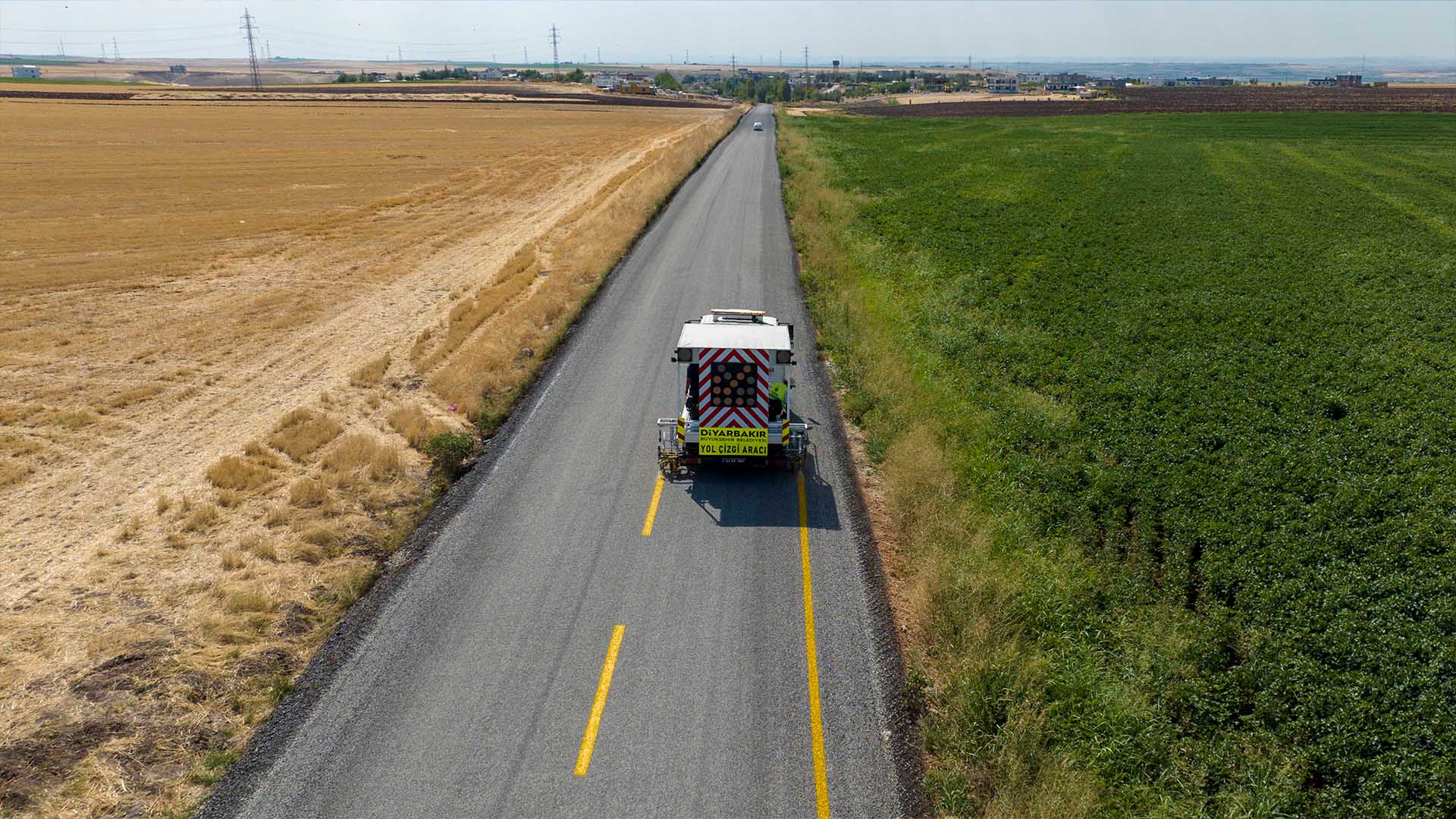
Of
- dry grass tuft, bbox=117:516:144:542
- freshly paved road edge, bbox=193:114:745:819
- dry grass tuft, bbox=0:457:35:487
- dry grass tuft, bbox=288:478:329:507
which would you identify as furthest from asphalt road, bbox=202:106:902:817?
dry grass tuft, bbox=0:457:35:487

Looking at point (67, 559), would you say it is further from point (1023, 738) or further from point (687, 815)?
point (1023, 738)

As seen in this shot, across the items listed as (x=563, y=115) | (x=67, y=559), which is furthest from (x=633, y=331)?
(x=563, y=115)

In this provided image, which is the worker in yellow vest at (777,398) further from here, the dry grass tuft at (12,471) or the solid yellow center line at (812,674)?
the dry grass tuft at (12,471)

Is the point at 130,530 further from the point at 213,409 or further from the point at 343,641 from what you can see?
the point at 213,409

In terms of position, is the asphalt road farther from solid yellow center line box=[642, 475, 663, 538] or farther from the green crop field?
the green crop field

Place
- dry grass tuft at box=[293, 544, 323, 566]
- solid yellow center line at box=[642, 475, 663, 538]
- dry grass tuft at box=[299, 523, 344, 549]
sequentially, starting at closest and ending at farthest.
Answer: dry grass tuft at box=[293, 544, 323, 566], dry grass tuft at box=[299, 523, 344, 549], solid yellow center line at box=[642, 475, 663, 538]

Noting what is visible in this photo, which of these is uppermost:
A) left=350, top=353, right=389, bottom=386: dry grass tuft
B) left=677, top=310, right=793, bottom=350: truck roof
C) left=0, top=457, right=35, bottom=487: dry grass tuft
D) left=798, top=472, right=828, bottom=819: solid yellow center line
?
left=677, top=310, right=793, bottom=350: truck roof

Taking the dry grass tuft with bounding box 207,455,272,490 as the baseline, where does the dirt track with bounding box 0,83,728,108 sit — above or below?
above

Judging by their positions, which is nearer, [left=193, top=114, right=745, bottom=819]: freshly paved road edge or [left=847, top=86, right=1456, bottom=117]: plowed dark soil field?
[left=193, top=114, right=745, bottom=819]: freshly paved road edge
